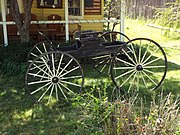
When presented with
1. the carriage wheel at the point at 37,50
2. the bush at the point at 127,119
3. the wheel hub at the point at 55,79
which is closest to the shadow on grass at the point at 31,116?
the wheel hub at the point at 55,79

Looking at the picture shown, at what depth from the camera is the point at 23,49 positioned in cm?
671

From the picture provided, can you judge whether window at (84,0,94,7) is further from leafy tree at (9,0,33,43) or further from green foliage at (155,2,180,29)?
green foliage at (155,2,180,29)

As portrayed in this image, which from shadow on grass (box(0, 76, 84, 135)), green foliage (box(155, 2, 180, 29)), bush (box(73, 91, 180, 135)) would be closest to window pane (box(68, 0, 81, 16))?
green foliage (box(155, 2, 180, 29))

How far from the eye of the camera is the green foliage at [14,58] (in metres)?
6.18

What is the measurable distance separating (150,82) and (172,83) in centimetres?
44

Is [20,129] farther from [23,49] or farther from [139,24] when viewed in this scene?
[139,24]

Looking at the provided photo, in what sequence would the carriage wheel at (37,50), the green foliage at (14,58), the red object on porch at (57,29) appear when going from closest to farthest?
the carriage wheel at (37,50)
the green foliage at (14,58)
the red object on porch at (57,29)

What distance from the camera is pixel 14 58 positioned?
6.47 m

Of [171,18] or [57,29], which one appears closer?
[171,18]

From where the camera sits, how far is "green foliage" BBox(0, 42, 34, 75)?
6180 millimetres

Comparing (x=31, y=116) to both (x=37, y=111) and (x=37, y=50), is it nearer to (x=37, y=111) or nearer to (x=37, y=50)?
(x=37, y=111)

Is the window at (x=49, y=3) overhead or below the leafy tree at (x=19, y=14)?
overhead

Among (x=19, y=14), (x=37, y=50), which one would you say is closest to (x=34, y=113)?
(x=37, y=50)

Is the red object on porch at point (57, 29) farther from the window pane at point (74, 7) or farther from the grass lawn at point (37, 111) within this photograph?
the grass lawn at point (37, 111)
